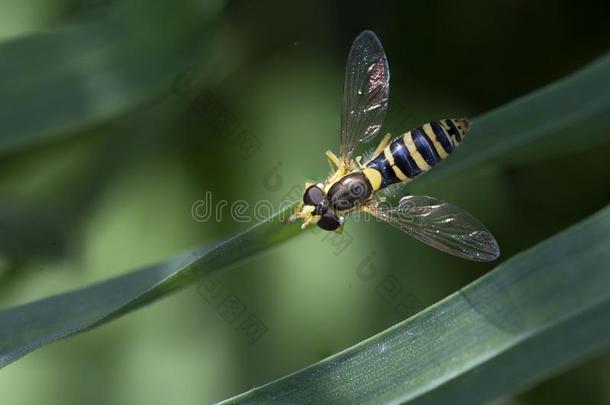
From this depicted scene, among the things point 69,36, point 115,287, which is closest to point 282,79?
point 69,36

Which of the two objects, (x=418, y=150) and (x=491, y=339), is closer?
(x=491, y=339)

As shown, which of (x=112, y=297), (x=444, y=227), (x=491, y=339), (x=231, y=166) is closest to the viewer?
(x=491, y=339)

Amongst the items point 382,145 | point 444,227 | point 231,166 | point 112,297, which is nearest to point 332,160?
point 382,145


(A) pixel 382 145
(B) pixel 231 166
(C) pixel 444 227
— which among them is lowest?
(C) pixel 444 227

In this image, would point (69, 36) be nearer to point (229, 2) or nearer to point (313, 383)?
point (229, 2)

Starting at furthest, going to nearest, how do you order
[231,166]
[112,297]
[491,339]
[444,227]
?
1. [231,166]
2. [444,227]
3. [112,297]
4. [491,339]

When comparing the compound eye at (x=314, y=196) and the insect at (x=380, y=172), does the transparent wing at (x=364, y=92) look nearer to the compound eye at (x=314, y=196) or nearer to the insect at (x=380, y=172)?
the insect at (x=380, y=172)

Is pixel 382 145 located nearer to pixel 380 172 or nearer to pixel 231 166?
pixel 380 172
